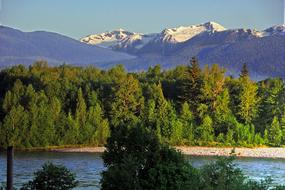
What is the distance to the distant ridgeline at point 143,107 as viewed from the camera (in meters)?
32.7

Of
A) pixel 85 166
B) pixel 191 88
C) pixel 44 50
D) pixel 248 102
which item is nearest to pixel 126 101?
pixel 191 88

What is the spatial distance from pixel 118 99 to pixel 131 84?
40.0 inches

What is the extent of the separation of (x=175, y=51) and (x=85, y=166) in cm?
10471

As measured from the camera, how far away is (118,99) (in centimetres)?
3528

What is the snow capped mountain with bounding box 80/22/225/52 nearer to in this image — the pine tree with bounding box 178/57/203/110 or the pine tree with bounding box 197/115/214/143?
the pine tree with bounding box 178/57/203/110

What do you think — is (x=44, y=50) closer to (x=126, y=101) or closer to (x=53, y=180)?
(x=126, y=101)

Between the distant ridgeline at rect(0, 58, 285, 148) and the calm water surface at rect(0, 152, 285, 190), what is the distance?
4.17 m

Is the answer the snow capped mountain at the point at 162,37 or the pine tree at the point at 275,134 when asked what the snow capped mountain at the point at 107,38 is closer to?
the snow capped mountain at the point at 162,37

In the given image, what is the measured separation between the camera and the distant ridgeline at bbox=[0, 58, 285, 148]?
107ft

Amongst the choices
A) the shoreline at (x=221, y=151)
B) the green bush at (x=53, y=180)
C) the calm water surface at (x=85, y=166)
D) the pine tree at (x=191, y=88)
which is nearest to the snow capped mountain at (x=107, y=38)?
the pine tree at (x=191, y=88)

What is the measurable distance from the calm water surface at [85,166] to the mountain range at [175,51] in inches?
2192

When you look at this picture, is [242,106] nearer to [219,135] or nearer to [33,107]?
[219,135]

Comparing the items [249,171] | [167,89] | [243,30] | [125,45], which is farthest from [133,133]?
[125,45]

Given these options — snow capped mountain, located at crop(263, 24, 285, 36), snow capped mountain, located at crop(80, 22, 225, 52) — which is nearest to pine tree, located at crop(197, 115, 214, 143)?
snow capped mountain, located at crop(263, 24, 285, 36)
